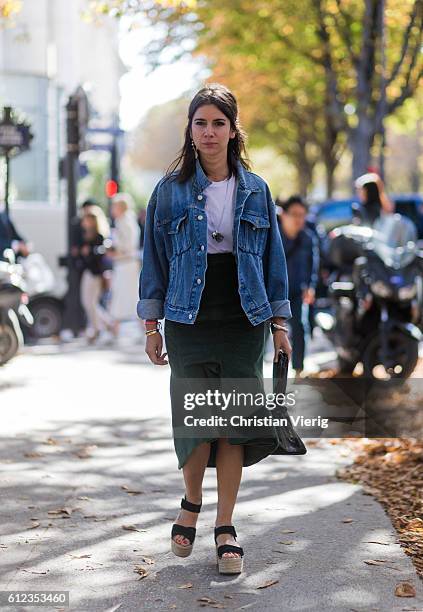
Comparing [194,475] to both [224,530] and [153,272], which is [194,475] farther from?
[153,272]

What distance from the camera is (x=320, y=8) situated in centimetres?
2320

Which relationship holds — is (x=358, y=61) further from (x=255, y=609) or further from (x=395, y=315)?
(x=255, y=609)

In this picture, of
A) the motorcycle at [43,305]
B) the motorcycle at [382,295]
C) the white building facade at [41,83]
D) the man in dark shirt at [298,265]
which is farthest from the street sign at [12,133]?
the white building facade at [41,83]

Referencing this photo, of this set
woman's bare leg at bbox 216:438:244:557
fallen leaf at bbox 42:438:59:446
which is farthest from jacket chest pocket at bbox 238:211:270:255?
fallen leaf at bbox 42:438:59:446

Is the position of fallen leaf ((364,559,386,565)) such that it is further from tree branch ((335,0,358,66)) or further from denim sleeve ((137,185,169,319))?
tree branch ((335,0,358,66))

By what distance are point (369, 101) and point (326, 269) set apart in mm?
8117

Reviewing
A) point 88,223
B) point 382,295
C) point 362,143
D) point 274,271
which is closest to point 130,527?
point 274,271

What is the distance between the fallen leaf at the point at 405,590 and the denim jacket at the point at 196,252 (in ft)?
3.76

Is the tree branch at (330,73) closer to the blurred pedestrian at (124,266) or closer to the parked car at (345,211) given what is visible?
the parked car at (345,211)

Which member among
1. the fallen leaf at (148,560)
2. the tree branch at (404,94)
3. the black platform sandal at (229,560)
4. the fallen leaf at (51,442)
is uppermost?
the tree branch at (404,94)

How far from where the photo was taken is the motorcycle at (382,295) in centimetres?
1052

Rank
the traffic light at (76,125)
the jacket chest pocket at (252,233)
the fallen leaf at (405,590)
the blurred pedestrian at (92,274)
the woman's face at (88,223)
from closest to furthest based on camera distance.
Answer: the fallen leaf at (405,590) → the jacket chest pocket at (252,233) → the blurred pedestrian at (92,274) → the woman's face at (88,223) → the traffic light at (76,125)

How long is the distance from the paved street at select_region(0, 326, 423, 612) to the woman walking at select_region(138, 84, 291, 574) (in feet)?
0.87

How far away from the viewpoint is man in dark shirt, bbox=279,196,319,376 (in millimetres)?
11461
